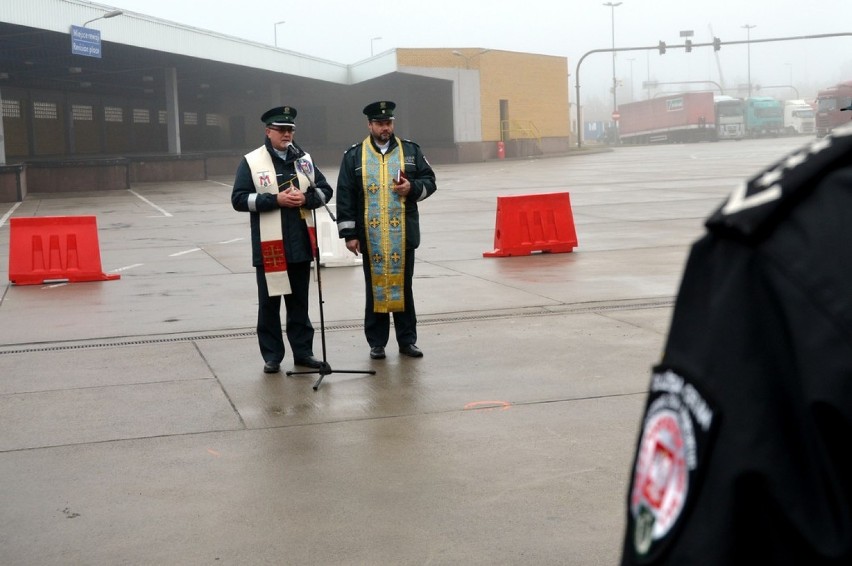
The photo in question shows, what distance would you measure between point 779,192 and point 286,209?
746 centimetres

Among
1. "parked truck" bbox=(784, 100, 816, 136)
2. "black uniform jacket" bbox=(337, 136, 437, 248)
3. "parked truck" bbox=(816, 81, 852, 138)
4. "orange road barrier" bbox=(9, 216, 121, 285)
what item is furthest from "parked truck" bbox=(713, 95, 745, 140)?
"black uniform jacket" bbox=(337, 136, 437, 248)

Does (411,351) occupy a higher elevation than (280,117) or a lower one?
lower

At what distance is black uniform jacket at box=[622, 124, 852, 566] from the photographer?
114 cm

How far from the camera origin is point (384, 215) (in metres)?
8.82

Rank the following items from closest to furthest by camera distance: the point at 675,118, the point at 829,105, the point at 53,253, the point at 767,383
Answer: the point at 767,383 → the point at 53,253 → the point at 829,105 → the point at 675,118

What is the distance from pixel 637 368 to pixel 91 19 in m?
31.0

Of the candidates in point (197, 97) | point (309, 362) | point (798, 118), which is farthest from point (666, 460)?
point (798, 118)

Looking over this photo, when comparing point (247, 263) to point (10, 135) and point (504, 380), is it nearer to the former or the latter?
point (504, 380)

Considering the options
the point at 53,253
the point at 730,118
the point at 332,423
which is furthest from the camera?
the point at 730,118

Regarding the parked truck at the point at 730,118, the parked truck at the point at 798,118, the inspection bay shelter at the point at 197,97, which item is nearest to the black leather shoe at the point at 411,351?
the inspection bay shelter at the point at 197,97

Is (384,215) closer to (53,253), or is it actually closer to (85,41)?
(53,253)

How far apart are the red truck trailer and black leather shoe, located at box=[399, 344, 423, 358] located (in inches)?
2985

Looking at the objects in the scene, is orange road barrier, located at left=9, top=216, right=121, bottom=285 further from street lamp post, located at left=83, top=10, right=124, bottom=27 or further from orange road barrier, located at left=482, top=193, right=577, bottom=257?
street lamp post, located at left=83, top=10, right=124, bottom=27

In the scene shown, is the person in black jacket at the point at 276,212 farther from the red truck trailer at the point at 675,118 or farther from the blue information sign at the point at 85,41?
the red truck trailer at the point at 675,118
